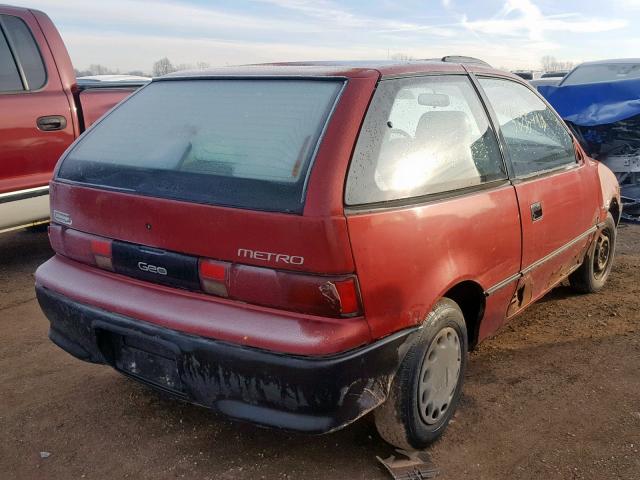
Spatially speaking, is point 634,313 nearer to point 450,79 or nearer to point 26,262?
point 450,79

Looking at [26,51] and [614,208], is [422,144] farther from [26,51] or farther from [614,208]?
[26,51]

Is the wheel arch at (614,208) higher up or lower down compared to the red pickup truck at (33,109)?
lower down

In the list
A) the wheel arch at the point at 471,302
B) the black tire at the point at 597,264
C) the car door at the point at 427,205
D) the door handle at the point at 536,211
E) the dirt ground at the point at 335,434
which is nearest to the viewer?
the car door at the point at 427,205

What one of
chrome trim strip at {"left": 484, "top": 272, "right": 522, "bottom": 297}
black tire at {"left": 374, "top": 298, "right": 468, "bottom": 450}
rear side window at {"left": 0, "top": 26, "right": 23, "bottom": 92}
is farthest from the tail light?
rear side window at {"left": 0, "top": 26, "right": 23, "bottom": 92}

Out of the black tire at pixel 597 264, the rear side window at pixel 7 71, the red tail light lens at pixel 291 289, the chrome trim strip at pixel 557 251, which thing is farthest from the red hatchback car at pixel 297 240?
the rear side window at pixel 7 71

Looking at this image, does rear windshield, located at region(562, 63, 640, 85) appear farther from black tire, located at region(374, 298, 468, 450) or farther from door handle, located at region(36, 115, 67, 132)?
black tire, located at region(374, 298, 468, 450)

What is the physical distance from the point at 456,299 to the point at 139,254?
1.41 metres

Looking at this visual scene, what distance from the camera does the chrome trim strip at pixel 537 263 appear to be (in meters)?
2.79

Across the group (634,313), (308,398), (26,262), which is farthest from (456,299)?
(26,262)

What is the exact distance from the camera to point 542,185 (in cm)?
314

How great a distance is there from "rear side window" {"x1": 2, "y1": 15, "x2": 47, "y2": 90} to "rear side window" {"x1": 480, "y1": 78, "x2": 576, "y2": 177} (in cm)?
354

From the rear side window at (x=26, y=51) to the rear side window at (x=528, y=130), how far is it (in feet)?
11.6

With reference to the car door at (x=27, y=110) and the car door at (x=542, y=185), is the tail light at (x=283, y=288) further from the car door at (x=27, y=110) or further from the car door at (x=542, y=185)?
the car door at (x=27, y=110)

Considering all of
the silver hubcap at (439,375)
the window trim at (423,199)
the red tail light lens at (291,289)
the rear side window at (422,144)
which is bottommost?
the silver hubcap at (439,375)
